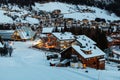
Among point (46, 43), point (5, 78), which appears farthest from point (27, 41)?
point (5, 78)

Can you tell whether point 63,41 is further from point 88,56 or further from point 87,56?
point 87,56

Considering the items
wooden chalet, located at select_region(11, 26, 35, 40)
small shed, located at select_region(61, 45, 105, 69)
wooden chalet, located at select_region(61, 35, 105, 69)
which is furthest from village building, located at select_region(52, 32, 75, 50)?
small shed, located at select_region(61, 45, 105, 69)

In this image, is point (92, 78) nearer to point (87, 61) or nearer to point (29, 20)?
point (87, 61)

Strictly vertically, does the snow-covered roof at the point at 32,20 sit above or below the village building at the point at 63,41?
below

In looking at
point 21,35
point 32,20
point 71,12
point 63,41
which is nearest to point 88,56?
point 63,41

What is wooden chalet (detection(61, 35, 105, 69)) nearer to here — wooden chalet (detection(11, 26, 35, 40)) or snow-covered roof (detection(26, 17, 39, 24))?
wooden chalet (detection(11, 26, 35, 40))

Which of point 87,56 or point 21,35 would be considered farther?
point 21,35

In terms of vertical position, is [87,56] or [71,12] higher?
[87,56]

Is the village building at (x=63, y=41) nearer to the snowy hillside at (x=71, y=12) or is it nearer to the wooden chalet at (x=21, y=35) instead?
the wooden chalet at (x=21, y=35)

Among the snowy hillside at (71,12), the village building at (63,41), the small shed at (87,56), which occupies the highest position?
the small shed at (87,56)

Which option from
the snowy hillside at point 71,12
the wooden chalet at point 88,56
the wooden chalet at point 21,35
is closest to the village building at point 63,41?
the wooden chalet at point 21,35

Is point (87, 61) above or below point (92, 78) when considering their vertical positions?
below
